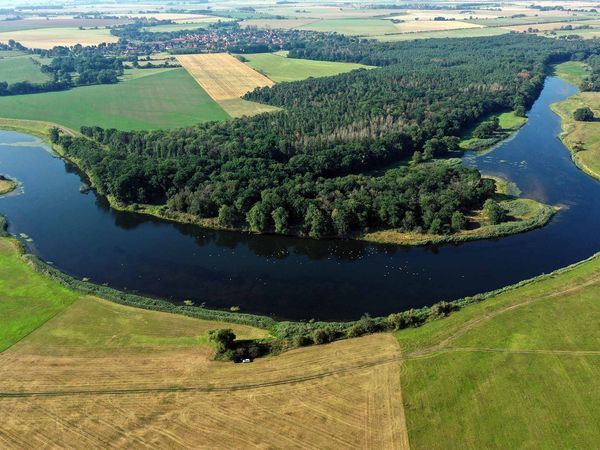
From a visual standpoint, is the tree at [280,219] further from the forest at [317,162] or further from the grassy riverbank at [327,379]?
the grassy riverbank at [327,379]

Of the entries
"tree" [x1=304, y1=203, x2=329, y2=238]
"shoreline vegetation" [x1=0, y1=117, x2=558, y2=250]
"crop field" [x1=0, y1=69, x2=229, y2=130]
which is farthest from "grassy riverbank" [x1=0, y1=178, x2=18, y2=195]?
"tree" [x1=304, y1=203, x2=329, y2=238]

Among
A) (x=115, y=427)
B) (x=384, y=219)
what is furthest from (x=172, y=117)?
(x=115, y=427)

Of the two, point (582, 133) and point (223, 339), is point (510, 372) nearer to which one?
point (223, 339)

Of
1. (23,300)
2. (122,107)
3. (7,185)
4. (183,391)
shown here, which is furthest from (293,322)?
(122,107)

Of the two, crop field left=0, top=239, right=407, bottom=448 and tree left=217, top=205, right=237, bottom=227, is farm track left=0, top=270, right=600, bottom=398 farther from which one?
tree left=217, top=205, right=237, bottom=227

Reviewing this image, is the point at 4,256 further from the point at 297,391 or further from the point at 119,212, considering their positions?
the point at 297,391

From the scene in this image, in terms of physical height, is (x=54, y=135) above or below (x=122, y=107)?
below

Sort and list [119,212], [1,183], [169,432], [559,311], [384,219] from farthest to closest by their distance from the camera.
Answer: [1,183]
[119,212]
[384,219]
[559,311]
[169,432]
